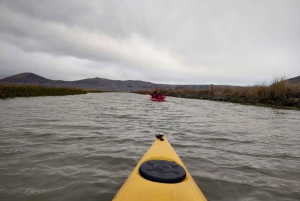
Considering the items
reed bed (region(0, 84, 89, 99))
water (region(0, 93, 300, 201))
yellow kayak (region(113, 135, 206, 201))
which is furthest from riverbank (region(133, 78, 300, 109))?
reed bed (region(0, 84, 89, 99))

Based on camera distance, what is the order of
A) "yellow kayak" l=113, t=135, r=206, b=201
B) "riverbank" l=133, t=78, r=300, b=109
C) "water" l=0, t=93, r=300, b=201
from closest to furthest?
"yellow kayak" l=113, t=135, r=206, b=201 < "water" l=0, t=93, r=300, b=201 < "riverbank" l=133, t=78, r=300, b=109

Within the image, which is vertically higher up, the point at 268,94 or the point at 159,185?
the point at 268,94

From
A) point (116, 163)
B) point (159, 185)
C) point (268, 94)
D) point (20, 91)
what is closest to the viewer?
point (159, 185)

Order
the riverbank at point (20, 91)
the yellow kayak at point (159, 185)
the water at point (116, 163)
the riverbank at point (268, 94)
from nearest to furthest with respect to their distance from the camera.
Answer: the yellow kayak at point (159, 185) → the water at point (116, 163) → the riverbank at point (268, 94) → the riverbank at point (20, 91)

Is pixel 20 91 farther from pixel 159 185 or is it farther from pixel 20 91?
pixel 159 185

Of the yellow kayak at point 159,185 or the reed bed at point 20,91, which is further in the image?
the reed bed at point 20,91

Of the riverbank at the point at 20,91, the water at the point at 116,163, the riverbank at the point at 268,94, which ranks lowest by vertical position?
the water at the point at 116,163

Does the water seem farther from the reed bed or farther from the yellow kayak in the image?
the reed bed

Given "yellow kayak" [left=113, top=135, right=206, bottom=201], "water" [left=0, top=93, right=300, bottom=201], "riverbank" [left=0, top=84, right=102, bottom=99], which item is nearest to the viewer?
"yellow kayak" [left=113, top=135, right=206, bottom=201]

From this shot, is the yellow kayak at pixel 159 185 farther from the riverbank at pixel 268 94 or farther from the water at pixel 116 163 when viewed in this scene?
the riverbank at pixel 268 94

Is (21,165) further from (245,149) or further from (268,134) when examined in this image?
(268,134)

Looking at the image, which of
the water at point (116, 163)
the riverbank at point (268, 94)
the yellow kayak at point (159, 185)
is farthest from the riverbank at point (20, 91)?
the riverbank at point (268, 94)

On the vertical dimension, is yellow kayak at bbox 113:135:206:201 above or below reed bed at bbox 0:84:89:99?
below

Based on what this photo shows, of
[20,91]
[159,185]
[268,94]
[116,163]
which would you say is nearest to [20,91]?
[20,91]
